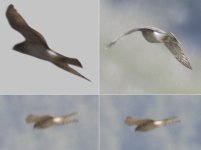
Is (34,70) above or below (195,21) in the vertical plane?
below

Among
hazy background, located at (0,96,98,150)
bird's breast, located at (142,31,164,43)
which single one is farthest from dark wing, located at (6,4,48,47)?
bird's breast, located at (142,31,164,43)

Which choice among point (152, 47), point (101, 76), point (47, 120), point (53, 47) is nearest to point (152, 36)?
point (152, 47)

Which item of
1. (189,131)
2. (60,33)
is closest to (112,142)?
(189,131)

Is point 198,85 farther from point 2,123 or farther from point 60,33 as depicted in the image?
point 2,123

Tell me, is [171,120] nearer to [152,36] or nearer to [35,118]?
[152,36]

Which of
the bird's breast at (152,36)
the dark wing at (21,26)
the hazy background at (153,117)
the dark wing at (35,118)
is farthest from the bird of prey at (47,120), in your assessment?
the bird's breast at (152,36)

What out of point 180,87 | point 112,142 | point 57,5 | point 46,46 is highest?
point 57,5
